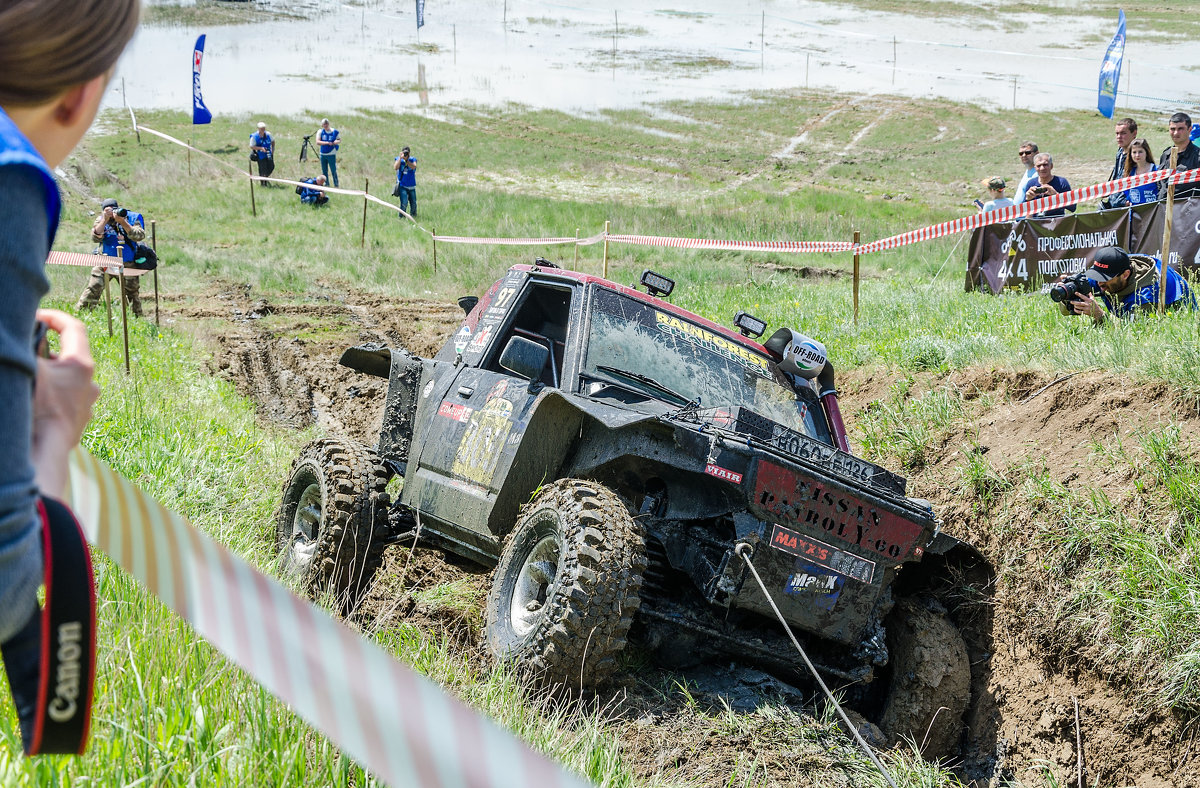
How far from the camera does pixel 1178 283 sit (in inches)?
309

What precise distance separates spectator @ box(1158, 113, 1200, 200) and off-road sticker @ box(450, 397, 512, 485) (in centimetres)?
761

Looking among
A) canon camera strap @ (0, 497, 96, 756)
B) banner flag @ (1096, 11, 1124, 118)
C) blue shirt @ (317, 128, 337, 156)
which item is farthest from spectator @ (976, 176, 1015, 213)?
blue shirt @ (317, 128, 337, 156)

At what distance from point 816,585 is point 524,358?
5.54 feet

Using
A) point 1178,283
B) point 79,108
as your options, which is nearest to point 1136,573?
point 1178,283

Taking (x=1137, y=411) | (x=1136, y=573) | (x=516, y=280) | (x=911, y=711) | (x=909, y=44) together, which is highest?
(x=909, y=44)

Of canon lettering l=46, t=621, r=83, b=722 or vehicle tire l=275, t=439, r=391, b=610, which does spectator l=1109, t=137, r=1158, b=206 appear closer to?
vehicle tire l=275, t=439, r=391, b=610

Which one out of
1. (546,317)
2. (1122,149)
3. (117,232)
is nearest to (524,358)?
(546,317)

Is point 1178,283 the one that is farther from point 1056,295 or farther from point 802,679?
point 802,679

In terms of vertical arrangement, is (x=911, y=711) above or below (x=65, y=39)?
below

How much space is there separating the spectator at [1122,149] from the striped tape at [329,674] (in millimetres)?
11036

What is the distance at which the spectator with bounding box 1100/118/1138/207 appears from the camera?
35.3ft

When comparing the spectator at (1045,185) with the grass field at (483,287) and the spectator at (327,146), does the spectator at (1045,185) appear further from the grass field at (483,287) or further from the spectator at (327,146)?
the spectator at (327,146)

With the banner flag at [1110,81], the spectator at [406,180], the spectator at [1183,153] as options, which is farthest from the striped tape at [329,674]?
the spectator at [406,180]

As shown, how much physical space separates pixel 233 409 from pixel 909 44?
77386 mm
